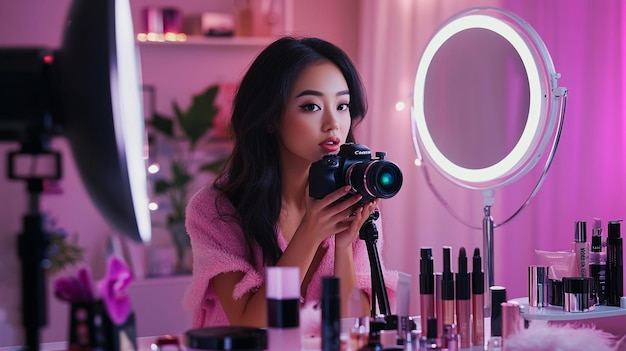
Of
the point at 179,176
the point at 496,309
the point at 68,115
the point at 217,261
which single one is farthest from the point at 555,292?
the point at 179,176

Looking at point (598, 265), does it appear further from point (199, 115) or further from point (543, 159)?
point (199, 115)

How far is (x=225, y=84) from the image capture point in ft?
9.47

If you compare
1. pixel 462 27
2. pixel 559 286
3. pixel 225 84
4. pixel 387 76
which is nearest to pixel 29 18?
pixel 225 84

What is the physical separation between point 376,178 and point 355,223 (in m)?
0.12

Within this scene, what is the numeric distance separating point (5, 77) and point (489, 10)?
0.96 m

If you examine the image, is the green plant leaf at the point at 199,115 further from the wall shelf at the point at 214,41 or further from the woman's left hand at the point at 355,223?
the woman's left hand at the point at 355,223

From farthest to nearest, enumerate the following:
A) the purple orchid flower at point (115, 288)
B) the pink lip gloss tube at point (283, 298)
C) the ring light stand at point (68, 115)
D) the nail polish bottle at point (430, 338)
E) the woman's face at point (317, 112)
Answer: the woman's face at point (317, 112), the nail polish bottle at point (430, 338), the pink lip gloss tube at point (283, 298), the purple orchid flower at point (115, 288), the ring light stand at point (68, 115)

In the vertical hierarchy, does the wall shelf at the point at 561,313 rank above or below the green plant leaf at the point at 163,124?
below

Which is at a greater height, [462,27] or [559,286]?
[462,27]

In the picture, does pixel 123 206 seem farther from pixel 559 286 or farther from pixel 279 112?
pixel 559 286

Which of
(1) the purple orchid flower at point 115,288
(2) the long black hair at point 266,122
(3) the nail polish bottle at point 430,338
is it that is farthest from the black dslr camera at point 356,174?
(1) the purple orchid flower at point 115,288

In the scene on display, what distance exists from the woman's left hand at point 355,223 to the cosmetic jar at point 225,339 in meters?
0.50

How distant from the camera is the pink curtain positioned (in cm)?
175

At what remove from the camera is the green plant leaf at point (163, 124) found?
2.80m
